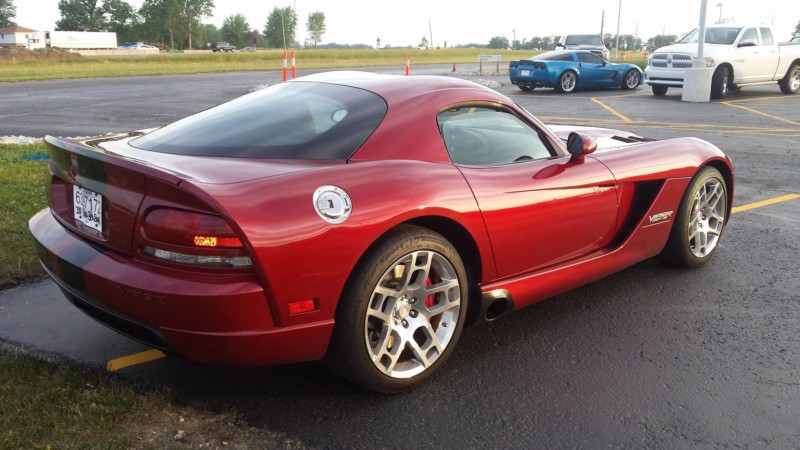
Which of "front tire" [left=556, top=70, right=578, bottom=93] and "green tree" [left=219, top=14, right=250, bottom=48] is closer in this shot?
"front tire" [left=556, top=70, right=578, bottom=93]

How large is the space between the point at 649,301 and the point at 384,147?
209 cm

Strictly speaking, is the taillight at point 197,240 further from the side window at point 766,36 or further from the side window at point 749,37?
the side window at point 766,36

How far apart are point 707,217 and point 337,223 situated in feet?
10.4

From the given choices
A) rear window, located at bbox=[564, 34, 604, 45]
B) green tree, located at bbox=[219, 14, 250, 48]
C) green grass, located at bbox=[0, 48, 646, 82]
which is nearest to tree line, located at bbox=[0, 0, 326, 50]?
green tree, located at bbox=[219, 14, 250, 48]

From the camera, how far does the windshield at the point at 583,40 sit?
27.4 m

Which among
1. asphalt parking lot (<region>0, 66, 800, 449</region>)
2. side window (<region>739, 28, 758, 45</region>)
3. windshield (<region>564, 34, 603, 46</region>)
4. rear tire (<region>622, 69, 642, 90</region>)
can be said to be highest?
windshield (<region>564, 34, 603, 46</region>)

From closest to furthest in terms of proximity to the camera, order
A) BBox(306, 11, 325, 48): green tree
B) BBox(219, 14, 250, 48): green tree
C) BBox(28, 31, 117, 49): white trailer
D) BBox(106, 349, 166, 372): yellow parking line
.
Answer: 1. BBox(106, 349, 166, 372): yellow parking line
2. BBox(28, 31, 117, 49): white trailer
3. BBox(219, 14, 250, 48): green tree
4. BBox(306, 11, 325, 48): green tree

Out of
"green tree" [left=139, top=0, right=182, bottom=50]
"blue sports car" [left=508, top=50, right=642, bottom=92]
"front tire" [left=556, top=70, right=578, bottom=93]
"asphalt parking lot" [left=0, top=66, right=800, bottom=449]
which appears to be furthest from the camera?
"green tree" [left=139, top=0, right=182, bottom=50]

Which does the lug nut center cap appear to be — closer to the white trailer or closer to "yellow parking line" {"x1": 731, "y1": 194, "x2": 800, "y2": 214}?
"yellow parking line" {"x1": 731, "y1": 194, "x2": 800, "y2": 214}

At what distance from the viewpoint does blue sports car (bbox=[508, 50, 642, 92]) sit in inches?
763

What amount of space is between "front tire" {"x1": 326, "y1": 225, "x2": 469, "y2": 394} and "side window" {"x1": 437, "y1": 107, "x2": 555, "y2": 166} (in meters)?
0.56

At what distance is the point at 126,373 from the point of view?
3145mm

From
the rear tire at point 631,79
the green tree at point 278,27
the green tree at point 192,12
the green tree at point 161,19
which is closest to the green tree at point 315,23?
the green tree at point 278,27

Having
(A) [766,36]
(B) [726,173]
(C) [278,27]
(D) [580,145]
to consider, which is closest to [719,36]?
(A) [766,36]
